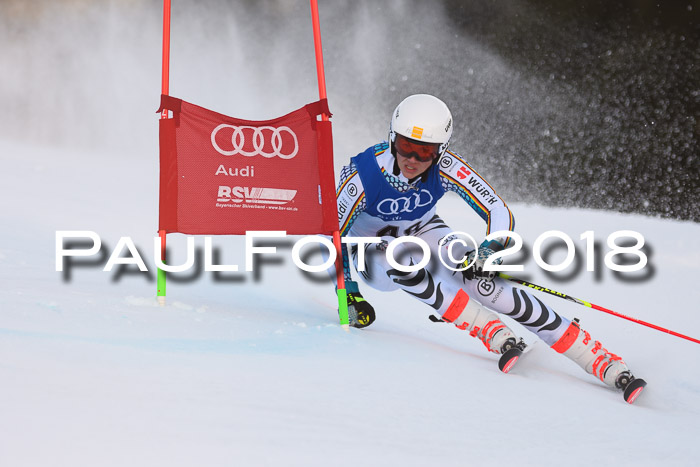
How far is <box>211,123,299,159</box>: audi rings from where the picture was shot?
310 centimetres

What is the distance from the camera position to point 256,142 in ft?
10.2

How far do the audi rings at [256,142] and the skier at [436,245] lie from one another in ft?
1.14

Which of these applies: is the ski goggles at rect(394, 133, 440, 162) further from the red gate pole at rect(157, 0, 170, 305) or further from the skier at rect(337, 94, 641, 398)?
the red gate pole at rect(157, 0, 170, 305)

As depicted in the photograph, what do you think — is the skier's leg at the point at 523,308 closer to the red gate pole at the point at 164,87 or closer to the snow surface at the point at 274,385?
the snow surface at the point at 274,385

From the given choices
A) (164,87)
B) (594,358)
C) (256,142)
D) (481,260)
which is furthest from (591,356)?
(164,87)

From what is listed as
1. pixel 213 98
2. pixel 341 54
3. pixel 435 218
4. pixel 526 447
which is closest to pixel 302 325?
Result: pixel 435 218

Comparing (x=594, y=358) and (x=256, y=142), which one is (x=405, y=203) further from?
(x=594, y=358)

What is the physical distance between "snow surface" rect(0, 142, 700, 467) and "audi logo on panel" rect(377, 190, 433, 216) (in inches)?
23.4

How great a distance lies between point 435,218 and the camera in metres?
3.64

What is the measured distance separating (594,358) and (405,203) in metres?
1.11

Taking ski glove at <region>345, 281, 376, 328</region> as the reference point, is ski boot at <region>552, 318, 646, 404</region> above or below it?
below

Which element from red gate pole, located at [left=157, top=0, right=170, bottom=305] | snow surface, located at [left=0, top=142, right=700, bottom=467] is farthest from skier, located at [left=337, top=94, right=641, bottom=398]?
red gate pole, located at [left=157, top=0, right=170, bottom=305]

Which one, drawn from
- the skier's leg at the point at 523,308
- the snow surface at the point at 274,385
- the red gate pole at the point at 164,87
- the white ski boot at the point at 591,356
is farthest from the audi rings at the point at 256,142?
the white ski boot at the point at 591,356

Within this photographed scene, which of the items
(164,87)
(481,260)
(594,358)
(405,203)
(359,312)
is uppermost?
(164,87)
